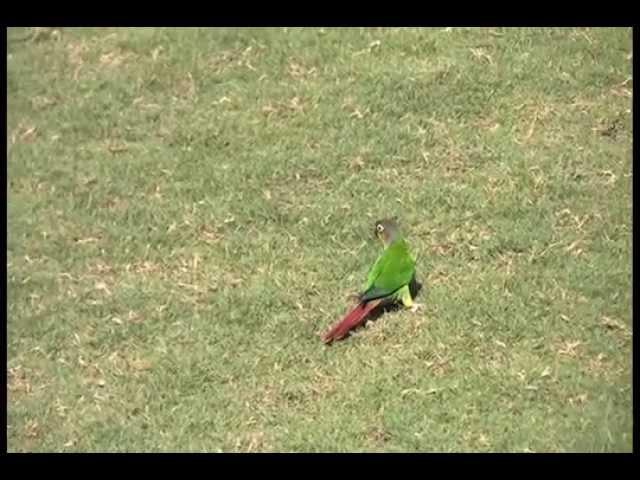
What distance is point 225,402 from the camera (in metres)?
5.32

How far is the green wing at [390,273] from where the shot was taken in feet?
17.7

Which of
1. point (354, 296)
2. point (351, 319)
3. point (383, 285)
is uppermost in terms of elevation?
point (383, 285)

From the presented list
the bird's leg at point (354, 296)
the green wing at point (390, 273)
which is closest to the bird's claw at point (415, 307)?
the green wing at point (390, 273)

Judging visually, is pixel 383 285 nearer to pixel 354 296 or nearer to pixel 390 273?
pixel 390 273

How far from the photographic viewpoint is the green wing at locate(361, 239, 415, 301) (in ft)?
17.7

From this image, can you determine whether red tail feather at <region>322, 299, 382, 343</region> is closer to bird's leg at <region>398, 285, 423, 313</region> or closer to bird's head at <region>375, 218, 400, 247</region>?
bird's leg at <region>398, 285, 423, 313</region>

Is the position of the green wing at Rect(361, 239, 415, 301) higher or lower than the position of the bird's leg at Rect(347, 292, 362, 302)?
higher

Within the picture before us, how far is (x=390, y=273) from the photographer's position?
541 cm

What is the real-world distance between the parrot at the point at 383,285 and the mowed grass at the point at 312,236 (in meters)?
0.10

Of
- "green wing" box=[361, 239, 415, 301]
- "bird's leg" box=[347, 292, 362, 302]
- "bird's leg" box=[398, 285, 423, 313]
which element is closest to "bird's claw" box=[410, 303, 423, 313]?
"bird's leg" box=[398, 285, 423, 313]

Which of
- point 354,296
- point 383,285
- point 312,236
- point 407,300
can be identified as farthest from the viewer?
point 312,236

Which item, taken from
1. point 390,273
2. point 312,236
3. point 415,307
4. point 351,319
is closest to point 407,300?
point 415,307

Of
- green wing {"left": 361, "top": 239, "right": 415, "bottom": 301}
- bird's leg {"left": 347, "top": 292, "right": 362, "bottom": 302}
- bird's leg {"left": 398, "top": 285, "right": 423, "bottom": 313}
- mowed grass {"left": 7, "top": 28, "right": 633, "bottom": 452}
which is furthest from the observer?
bird's leg {"left": 347, "top": 292, "right": 362, "bottom": 302}

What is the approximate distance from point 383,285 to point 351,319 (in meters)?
0.23
